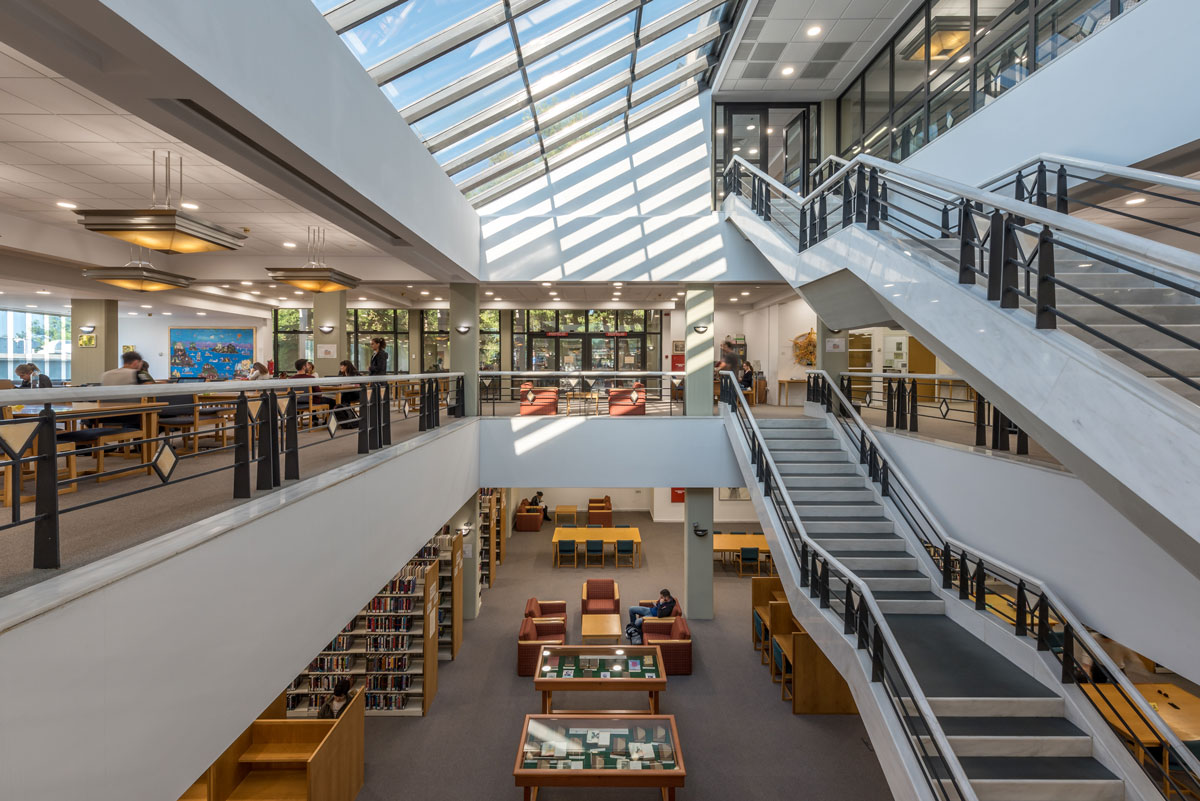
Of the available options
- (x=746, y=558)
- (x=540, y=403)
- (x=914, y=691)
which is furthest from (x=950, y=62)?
(x=746, y=558)

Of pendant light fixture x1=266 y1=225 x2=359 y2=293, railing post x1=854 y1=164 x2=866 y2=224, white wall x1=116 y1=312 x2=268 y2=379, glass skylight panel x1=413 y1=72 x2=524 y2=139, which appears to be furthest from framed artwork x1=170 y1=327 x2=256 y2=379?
railing post x1=854 y1=164 x2=866 y2=224

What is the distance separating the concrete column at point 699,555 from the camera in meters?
11.8

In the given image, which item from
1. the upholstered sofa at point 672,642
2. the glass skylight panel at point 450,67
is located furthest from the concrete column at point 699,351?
the glass skylight panel at point 450,67

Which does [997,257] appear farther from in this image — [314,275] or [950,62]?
[314,275]

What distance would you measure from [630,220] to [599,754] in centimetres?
876

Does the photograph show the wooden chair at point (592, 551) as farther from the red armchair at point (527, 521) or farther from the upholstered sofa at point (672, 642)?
the upholstered sofa at point (672, 642)

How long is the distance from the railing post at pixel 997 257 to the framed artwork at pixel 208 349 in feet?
83.1

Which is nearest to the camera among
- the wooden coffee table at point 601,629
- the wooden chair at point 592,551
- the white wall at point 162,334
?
the wooden coffee table at point 601,629

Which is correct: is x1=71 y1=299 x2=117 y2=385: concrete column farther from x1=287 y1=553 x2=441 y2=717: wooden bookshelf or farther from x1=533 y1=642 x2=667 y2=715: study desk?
x1=533 y1=642 x2=667 y2=715: study desk

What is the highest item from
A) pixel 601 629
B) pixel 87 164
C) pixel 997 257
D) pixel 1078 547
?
pixel 87 164

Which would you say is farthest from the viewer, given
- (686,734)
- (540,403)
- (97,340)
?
(97,340)

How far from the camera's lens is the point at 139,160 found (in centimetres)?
600

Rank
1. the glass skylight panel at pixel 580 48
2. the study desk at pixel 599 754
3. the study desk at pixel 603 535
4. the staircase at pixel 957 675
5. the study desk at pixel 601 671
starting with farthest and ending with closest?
the study desk at pixel 603 535
the study desk at pixel 601 671
the glass skylight panel at pixel 580 48
the study desk at pixel 599 754
the staircase at pixel 957 675

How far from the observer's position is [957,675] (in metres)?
5.78
